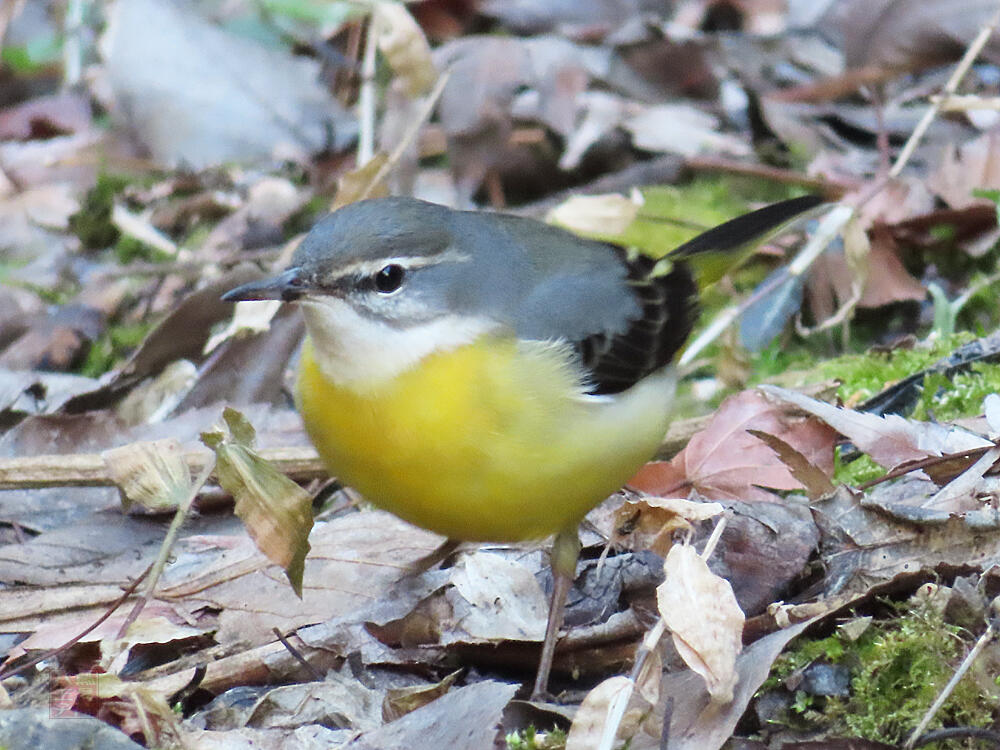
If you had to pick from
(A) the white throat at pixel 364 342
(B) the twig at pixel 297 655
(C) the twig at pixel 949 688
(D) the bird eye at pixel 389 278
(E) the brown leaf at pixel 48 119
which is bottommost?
(E) the brown leaf at pixel 48 119

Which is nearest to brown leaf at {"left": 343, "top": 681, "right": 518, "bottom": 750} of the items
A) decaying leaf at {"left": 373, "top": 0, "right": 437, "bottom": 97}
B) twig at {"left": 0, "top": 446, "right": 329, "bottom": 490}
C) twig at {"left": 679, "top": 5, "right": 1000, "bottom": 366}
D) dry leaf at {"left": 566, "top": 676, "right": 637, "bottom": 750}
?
dry leaf at {"left": 566, "top": 676, "right": 637, "bottom": 750}

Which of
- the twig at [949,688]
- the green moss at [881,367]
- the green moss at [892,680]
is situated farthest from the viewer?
the green moss at [881,367]

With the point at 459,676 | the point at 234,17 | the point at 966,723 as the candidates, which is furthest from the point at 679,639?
the point at 234,17

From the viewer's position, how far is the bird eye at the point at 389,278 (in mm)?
4066

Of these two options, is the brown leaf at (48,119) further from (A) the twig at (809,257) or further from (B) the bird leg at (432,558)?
(B) the bird leg at (432,558)

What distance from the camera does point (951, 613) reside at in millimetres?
3457

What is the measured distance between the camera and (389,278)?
13.4ft

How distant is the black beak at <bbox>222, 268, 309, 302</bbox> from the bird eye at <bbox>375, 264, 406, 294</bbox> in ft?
0.82

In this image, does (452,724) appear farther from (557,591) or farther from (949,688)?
(949,688)

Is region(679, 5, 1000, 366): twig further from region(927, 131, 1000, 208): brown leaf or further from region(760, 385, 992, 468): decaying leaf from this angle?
region(760, 385, 992, 468): decaying leaf

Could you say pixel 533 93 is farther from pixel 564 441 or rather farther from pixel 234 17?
pixel 564 441

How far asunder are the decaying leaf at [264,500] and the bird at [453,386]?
372 millimetres

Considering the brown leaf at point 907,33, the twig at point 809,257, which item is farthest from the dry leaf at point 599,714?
the brown leaf at point 907,33

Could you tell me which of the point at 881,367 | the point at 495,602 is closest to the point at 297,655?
the point at 495,602
